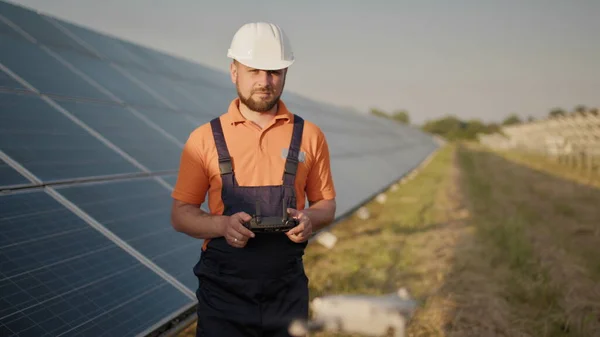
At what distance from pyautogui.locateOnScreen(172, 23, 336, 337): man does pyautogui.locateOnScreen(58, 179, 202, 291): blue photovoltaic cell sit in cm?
133

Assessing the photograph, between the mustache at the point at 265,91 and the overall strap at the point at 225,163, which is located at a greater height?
the mustache at the point at 265,91

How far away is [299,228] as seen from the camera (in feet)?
6.88

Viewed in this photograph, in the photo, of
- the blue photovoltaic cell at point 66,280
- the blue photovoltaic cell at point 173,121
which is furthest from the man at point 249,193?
the blue photovoltaic cell at point 173,121

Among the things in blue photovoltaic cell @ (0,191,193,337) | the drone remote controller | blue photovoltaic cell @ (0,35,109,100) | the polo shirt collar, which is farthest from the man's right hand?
blue photovoltaic cell @ (0,35,109,100)

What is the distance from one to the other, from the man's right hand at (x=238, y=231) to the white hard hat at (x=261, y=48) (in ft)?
2.38

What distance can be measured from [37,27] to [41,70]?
211cm

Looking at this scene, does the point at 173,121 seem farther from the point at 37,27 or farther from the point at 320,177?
the point at 320,177

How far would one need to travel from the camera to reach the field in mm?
5098

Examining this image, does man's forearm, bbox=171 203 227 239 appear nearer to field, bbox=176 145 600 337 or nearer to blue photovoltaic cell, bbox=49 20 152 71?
field, bbox=176 145 600 337

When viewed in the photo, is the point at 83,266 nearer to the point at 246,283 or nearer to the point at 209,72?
the point at 246,283

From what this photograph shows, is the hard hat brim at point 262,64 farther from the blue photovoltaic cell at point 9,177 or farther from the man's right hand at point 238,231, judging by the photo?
the blue photovoltaic cell at point 9,177

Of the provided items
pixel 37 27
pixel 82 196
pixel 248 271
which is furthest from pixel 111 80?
pixel 248 271

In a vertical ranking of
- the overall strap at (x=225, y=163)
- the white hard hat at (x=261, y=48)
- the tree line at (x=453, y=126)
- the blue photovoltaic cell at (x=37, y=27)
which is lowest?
the tree line at (x=453, y=126)

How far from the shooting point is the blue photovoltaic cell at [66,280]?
2580 mm
